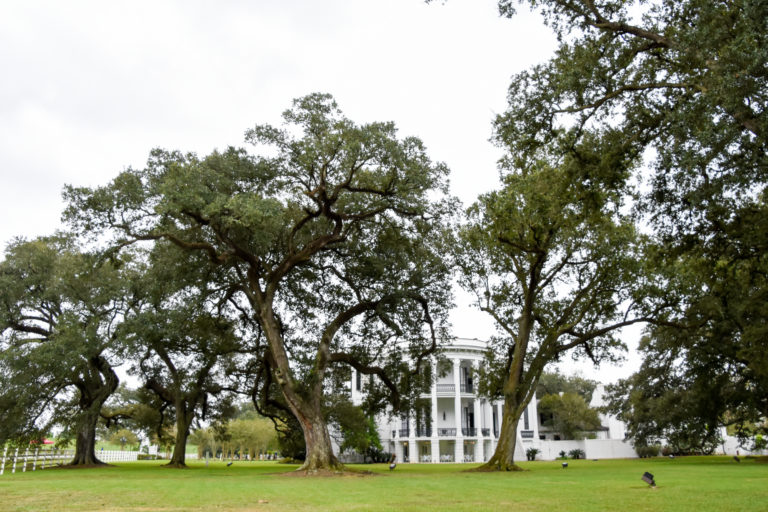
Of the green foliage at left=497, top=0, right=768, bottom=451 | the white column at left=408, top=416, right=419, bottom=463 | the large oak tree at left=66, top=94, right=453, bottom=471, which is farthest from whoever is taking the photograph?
the white column at left=408, top=416, right=419, bottom=463

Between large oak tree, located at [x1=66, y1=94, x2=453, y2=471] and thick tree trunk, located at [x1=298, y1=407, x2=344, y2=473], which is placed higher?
large oak tree, located at [x1=66, y1=94, x2=453, y2=471]

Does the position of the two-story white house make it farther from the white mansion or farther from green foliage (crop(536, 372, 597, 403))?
green foliage (crop(536, 372, 597, 403))

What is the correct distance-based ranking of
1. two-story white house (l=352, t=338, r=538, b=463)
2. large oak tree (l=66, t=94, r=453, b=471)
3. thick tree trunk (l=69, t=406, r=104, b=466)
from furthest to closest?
two-story white house (l=352, t=338, r=538, b=463) → thick tree trunk (l=69, t=406, r=104, b=466) → large oak tree (l=66, t=94, r=453, b=471)

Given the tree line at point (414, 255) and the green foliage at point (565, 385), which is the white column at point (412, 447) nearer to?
the tree line at point (414, 255)

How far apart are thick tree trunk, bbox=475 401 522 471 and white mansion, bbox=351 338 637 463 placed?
20.9m

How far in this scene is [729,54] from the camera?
1030cm

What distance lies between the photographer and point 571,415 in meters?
64.6

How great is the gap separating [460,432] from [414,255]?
3076cm

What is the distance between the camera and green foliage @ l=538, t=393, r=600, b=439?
64.7m

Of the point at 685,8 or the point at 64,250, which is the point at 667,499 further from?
the point at 64,250

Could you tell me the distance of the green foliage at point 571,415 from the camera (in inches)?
2547

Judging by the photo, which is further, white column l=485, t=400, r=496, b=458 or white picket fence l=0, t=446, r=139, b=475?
white column l=485, t=400, r=496, b=458

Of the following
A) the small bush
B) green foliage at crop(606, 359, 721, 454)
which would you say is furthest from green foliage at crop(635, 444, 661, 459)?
green foliage at crop(606, 359, 721, 454)

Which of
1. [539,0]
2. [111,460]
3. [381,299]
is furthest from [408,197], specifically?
[111,460]
